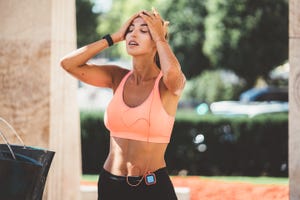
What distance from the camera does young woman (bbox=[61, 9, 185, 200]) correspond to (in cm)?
356

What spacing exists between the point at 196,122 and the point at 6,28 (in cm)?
714

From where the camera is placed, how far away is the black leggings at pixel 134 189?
353 centimetres

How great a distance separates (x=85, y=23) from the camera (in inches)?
1062

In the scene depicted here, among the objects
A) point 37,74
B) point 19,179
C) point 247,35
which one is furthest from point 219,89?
point 19,179

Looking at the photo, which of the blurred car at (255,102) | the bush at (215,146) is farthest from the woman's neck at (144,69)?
the blurred car at (255,102)

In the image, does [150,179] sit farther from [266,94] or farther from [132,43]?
[266,94]

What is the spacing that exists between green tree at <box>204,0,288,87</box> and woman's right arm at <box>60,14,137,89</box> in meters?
20.0

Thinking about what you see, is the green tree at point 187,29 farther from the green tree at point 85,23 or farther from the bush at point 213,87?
the green tree at point 85,23

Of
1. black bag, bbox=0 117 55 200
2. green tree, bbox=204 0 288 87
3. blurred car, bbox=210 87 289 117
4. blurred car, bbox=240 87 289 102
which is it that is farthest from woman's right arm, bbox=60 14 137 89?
blurred car, bbox=240 87 289 102

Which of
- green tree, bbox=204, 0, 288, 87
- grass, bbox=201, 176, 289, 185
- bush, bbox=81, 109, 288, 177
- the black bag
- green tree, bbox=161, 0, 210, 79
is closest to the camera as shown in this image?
the black bag

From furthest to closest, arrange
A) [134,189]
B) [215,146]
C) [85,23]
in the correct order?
[85,23], [215,146], [134,189]

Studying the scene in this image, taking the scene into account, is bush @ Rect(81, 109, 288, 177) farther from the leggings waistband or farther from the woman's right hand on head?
the leggings waistband

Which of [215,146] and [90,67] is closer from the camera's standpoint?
[90,67]

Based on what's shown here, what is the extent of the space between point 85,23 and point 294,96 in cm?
2145
